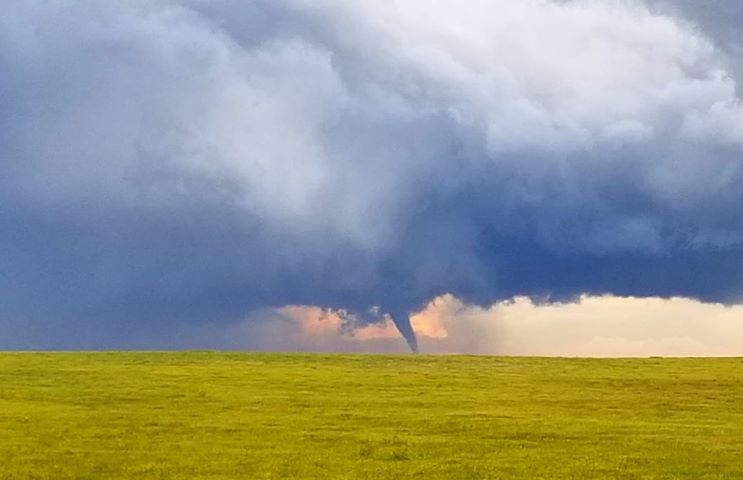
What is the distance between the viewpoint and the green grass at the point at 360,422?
35.8 meters

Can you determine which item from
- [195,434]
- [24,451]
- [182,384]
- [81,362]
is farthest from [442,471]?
[81,362]

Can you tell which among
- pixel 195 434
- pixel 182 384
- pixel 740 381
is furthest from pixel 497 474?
pixel 740 381

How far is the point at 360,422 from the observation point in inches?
1853

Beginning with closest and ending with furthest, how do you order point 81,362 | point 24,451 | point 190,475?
point 190,475, point 24,451, point 81,362

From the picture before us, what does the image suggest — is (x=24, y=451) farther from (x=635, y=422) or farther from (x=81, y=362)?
(x=81, y=362)

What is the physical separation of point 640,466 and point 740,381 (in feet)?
127

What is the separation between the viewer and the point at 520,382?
6975 cm

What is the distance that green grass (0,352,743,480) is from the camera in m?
35.8

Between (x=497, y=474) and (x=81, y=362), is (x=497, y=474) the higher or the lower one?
the lower one

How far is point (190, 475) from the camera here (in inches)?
1350

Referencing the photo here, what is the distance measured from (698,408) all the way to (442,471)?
27083mm

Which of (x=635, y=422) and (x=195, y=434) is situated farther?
(x=635, y=422)

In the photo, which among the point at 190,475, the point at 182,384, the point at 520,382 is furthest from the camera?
the point at 520,382

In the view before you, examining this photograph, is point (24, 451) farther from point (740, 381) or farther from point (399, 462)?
point (740, 381)
